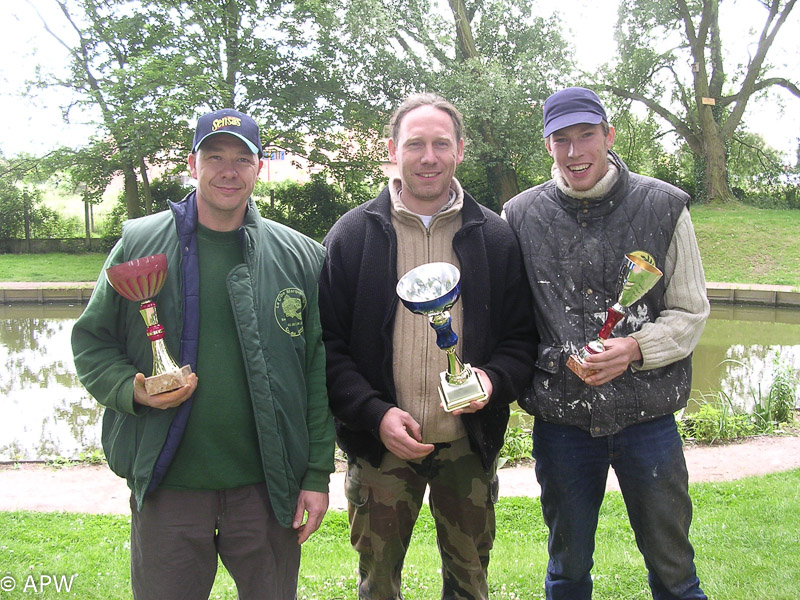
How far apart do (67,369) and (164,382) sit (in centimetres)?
899

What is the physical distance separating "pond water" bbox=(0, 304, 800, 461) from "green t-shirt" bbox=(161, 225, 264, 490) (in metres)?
5.06

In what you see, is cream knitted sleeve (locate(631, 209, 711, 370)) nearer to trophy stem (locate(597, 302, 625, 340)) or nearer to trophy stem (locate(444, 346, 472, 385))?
trophy stem (locate(597, 302, 625, 340))

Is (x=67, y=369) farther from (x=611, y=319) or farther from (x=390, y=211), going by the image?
(x=611, y=319)

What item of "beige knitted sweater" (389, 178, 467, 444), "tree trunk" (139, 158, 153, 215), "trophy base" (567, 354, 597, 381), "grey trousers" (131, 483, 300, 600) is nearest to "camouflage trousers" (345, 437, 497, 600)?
"beige knitted sweater" (389, 178, 467, 444)

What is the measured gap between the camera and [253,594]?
2.38 m

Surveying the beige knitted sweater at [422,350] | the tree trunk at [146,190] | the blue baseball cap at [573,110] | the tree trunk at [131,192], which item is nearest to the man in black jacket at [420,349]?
the beige knitted sweater at [422,350]

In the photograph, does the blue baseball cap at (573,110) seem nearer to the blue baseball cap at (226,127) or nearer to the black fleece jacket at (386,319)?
the black fleece jacket at (386,319)

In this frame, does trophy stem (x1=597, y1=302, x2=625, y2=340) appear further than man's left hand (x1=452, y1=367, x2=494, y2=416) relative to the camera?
Yes

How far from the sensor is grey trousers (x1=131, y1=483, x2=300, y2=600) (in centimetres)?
228

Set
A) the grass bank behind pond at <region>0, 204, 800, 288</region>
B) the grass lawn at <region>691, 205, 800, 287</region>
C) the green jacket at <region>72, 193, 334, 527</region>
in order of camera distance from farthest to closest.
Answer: the grass bank behind pond at <region>0, 204, 800, 288</region> → the grass lawn at <region>691, 205, 800, 287</region> → the green jacket at <region>72, 193, 334, 527</region>

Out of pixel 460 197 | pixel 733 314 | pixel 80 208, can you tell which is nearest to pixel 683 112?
pixel 733 314

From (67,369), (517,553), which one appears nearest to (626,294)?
(517,553)

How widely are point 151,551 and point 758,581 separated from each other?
3082 millimetres

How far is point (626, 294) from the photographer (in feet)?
8.20
